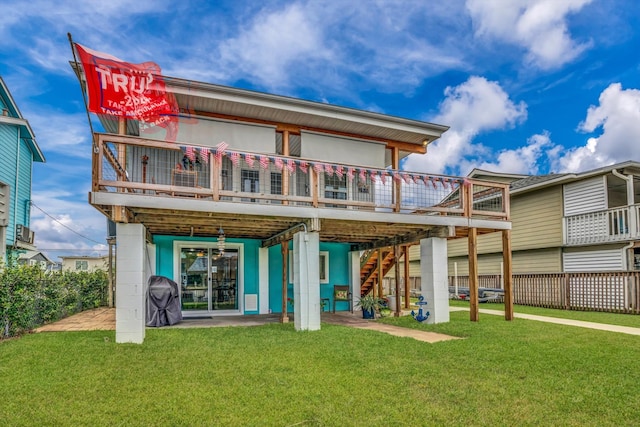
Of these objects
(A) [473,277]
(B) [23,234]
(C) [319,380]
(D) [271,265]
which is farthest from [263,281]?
(B) [23,234]

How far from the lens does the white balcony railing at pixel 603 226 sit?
41.9 feet

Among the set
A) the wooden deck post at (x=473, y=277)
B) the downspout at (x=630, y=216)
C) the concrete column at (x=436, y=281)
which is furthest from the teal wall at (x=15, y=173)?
the downspout at (x=630, y=216)

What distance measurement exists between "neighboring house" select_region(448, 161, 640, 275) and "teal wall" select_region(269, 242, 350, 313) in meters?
8.50

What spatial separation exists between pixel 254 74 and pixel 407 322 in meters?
15.3

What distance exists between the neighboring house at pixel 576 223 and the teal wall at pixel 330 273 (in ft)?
27.9

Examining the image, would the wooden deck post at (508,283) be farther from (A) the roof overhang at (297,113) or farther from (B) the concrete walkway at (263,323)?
(A) the roof overhang at (297,113)

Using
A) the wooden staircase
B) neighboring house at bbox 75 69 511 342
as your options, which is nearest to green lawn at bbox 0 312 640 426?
neighboring house at bbox 75 69 511 342

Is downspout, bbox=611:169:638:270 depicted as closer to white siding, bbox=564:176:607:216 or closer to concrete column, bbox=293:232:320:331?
white siding, bbox=564:176:607:216

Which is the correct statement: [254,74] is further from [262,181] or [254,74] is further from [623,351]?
[623,351]

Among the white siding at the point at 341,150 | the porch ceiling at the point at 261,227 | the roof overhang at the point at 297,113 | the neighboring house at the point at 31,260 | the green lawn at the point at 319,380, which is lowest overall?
the green lawn at the point at 319,380

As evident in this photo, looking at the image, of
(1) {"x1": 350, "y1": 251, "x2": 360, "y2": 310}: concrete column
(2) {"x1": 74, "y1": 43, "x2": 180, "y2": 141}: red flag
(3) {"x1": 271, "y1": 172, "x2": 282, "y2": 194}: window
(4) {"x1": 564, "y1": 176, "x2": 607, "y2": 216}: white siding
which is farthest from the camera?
(4) {"x1": 564, "y1": 176, "x2": 607, "y2": 216}: white siding

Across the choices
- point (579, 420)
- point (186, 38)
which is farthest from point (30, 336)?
point (186, 38)

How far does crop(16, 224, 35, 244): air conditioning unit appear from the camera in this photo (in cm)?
1410

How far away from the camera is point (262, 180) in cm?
1077
